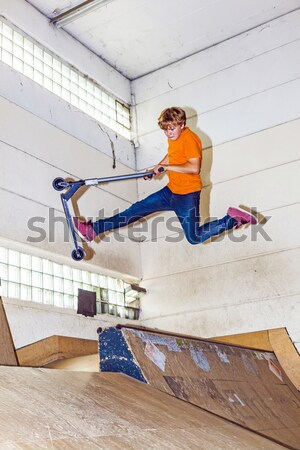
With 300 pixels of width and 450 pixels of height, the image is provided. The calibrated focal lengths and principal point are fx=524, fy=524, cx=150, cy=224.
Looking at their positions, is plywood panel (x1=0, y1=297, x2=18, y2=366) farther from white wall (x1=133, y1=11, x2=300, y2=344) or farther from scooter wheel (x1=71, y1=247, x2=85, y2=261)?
white wall (x1=133, y1=11, x2=300, y2=344)

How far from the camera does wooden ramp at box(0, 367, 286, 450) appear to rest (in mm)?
1349

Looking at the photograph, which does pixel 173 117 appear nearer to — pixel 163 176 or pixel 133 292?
pixel 163 176

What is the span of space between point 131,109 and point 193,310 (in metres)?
2.46

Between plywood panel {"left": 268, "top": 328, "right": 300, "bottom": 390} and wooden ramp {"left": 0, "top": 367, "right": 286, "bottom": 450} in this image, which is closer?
wooden ramp {"left": 0, "top": 367, "right": 286, "bottom": 450}

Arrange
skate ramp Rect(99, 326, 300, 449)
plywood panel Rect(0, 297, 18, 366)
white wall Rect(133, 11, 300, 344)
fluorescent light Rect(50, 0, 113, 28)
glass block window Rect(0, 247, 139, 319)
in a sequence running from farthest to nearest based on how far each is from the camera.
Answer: fluorescent light Rect(50, 0, 113, 28) < white wall Rect(133, 11, 300, 344) < glass block window Rect(0, 247, 139, 319) < plywood panel Rect(0, 297, 18, 366) < skate ramp Rect(99, 326, 300, 449)

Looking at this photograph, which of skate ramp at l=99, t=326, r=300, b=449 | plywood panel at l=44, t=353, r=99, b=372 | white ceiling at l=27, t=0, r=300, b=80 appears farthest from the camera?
white ceiling at l=27, t=0, r=300, b=80

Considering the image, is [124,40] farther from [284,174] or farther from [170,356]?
[170,356]

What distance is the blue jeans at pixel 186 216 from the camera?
12.4 ft

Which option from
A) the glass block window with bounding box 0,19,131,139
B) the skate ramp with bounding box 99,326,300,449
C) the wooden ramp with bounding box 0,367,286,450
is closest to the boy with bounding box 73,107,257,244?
the skate ramp with bounding box 99,326,300,449

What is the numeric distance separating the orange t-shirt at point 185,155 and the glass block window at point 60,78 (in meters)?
1.69

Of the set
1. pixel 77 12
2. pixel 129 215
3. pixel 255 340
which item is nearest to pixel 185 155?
pixel 129 215

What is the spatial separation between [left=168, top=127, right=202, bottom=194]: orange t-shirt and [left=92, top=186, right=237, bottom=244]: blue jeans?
59 millimetres

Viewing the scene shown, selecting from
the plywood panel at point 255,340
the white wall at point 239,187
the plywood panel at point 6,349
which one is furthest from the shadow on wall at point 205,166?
the plywood panel at point 6,349

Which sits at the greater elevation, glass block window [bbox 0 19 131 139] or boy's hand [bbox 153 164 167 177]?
glass block window [bbox 0 19 131 139]
